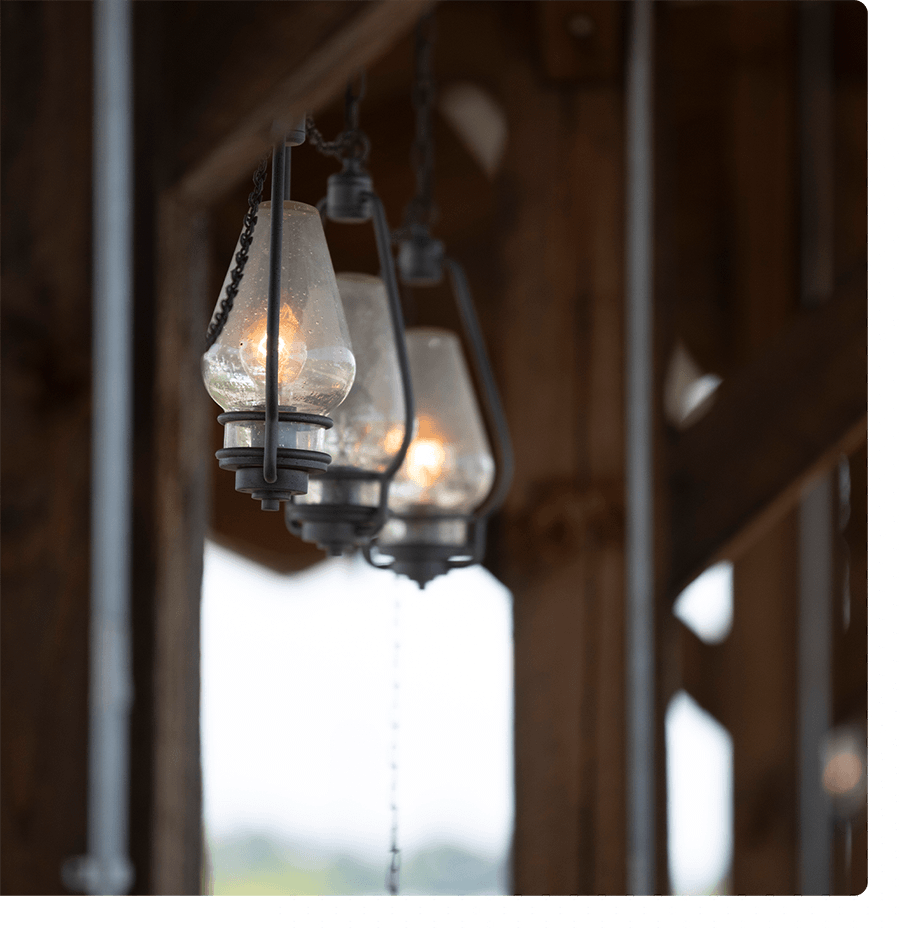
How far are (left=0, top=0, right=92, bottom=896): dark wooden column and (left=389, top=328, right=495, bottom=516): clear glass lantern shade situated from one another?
37 cm

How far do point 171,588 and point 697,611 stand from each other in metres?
1.71

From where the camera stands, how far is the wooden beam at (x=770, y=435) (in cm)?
150

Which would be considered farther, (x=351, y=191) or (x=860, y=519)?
(x=860, y=519)

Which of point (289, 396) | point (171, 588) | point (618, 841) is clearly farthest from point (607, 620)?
point (289, 396)

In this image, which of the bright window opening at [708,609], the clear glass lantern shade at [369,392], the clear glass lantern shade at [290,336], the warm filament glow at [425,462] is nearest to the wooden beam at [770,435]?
the warm filament glow at [425,462]

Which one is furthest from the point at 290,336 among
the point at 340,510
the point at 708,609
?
the point at 708,609

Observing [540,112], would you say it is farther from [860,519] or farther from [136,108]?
[860,519]

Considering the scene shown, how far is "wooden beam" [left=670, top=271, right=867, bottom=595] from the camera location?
1.50m

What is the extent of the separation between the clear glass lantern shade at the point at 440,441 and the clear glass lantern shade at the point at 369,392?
0.11 meters

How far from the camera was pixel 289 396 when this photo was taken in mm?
717

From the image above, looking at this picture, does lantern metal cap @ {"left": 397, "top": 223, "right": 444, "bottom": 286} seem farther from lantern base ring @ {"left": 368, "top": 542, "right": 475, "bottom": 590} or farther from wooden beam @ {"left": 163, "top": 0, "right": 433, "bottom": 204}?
lantern base ring @ {"left": 368, "top": 542, "right": 475, "bottom": 590}

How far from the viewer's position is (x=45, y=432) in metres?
1.18

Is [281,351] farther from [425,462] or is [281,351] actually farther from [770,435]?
[770,435]

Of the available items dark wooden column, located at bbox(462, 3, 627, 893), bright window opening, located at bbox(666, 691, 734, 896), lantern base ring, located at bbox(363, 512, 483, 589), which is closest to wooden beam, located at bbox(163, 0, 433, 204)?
lantern base ring, located at bbox(363, 512, 483, 589)
